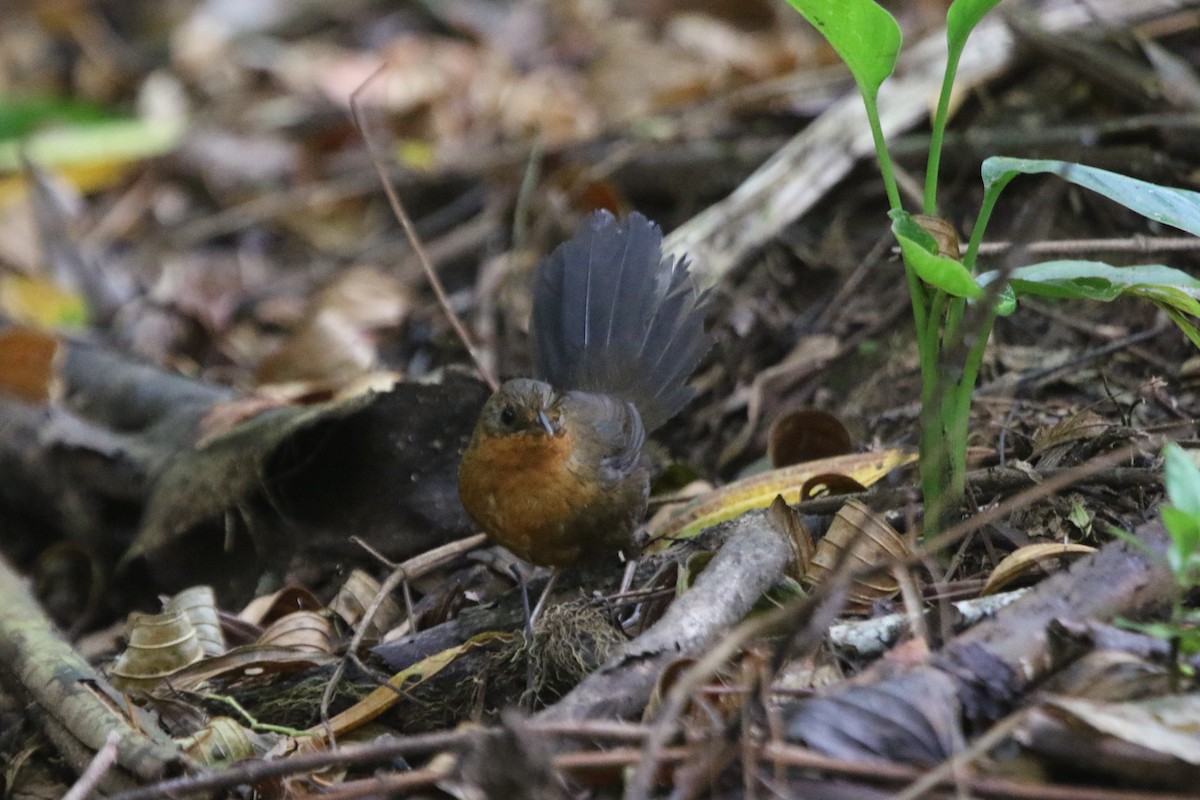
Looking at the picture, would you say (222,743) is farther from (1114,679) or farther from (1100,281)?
(1100,281)

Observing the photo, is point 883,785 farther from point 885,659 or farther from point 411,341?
point 411,341

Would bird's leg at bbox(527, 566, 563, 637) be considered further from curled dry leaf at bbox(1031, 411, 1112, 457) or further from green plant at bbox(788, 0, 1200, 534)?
curled dry leaf at bbox(1031, 411, 1112, 457)

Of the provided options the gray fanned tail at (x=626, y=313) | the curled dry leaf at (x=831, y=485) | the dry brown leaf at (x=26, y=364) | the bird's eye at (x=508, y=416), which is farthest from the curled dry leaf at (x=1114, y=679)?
the dry brown leaf at (x=26, y=364)

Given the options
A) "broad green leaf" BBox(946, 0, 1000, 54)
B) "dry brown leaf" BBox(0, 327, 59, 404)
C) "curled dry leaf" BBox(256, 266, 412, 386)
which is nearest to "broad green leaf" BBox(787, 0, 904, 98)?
"broad green leaf" BBox(946, 0, 1000, 54)

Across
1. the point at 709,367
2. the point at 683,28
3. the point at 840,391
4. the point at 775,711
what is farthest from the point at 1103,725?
the point at 683,28

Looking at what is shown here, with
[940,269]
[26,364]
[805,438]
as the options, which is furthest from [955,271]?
[26,364]

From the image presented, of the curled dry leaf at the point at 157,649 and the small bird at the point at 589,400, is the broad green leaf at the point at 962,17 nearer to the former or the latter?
the small bird at the point at 589,400
